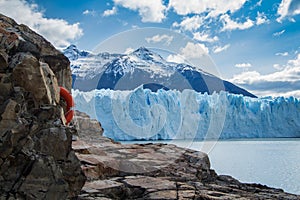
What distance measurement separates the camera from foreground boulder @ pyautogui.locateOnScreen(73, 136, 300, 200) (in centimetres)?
435

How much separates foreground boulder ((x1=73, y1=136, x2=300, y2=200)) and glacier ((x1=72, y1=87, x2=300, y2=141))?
720 inches

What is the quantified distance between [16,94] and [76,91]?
23207 mm

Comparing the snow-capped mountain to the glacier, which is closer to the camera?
the glacier

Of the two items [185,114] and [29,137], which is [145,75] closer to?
[185,114]

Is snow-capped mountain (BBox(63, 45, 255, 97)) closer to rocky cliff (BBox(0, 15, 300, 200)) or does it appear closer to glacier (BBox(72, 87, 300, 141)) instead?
glacier (BBox(72, 87, 300, 141))

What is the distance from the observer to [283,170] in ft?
42.9

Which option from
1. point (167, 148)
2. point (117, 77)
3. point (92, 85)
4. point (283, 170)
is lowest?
point (283, 170)

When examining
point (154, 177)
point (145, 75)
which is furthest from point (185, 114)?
point (154, 177)

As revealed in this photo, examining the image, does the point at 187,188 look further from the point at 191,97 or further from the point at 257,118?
the point at 257,118

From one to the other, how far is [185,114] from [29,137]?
80.0 ft

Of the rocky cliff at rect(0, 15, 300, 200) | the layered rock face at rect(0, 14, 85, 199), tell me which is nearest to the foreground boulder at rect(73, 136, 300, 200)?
the rocky cliff at rect(0, 15, 300, 200)

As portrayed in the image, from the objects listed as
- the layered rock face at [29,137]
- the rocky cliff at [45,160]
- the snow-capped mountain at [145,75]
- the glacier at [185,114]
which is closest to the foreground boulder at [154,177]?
the rocky cliff at [45,160]

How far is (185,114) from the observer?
90.1 ft

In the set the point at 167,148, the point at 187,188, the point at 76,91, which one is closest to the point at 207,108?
the point at 76,91
